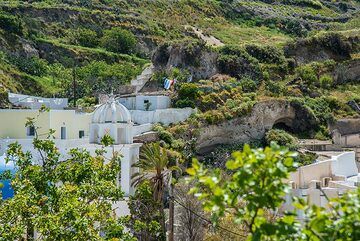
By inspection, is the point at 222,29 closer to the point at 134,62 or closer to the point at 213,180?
the point at 134,62

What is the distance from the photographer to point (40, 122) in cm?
3659

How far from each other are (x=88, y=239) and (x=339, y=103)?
39.9 metres

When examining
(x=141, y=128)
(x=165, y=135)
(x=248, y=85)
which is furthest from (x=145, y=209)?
(x=248, y=85)

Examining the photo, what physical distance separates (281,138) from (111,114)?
14.3 meters

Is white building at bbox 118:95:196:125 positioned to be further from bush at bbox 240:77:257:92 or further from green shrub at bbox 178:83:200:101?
bush at bbox 240:77:257:92

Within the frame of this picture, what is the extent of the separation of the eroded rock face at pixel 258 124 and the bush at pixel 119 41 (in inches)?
1322

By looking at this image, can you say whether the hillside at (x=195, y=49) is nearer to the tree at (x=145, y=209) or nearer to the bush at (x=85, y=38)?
the bush at (x=85, y=38)

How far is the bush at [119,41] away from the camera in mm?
77500

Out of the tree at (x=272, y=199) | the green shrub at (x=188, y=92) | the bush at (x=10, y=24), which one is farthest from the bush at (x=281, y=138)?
the bush at (x=10, y=24)

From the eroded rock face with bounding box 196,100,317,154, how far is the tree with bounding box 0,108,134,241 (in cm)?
2503

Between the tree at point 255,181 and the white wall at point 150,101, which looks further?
the white wall at point 150,101

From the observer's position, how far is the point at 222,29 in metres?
83.6

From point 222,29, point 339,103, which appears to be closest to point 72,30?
point 222,29

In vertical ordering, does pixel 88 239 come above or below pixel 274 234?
below
